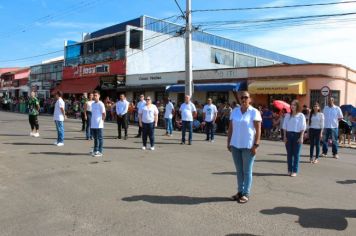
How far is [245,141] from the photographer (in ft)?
22.0

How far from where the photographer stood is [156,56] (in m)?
41.4

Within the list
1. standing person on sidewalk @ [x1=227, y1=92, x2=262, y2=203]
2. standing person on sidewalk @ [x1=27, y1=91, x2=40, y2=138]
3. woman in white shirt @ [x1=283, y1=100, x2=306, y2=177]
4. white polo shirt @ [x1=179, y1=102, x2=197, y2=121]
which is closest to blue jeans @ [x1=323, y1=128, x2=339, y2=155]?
woman in white shirt @ [x1=283, y1=100, x2=306, y2=177]

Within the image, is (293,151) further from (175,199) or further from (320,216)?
(175,199)

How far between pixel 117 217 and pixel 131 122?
24.0 meters

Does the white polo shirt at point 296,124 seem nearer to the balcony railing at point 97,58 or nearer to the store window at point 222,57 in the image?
the balcony railing at point 97,58

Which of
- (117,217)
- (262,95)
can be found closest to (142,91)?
(262,95)

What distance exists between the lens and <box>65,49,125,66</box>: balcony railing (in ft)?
131

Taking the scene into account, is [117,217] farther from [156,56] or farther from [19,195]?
[156,56]

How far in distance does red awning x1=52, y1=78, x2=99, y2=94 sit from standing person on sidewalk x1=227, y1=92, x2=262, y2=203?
118ft

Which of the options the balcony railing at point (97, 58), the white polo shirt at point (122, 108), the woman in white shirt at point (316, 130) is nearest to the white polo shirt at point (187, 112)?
the white polo shirt at point (122, 108)

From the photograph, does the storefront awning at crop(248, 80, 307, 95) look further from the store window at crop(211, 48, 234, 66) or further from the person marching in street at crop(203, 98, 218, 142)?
the store window at crop(211, 48, 234, 66)

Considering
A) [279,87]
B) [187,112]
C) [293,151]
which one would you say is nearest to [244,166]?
[293,151]

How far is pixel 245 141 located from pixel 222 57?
1645 inches

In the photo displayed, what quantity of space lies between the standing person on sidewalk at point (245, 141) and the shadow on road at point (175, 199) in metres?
0.36
